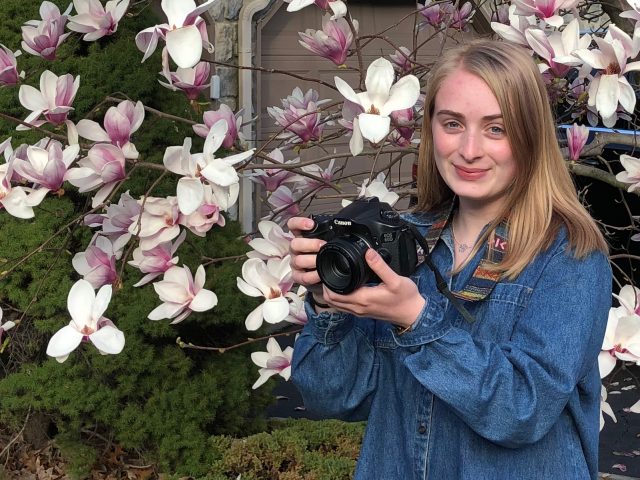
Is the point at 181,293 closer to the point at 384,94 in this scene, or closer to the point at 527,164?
the point at 384,94

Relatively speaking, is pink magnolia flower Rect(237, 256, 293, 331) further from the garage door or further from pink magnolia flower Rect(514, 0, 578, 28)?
the garage door

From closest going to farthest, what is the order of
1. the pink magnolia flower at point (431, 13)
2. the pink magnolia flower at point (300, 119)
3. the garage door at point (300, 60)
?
1. the pink magnolia flower at point (300, 119)
2. the pink magnolia flower at point (431, 13)
3. the garage door at point (300, 60)

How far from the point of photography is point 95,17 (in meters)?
2.18

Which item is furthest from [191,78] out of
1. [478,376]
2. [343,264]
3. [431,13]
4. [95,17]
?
[431,13]

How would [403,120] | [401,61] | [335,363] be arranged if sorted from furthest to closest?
[401,61] < [403,120] < [335,363]

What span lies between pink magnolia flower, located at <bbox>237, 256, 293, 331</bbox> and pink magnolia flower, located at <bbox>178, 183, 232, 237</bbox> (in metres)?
0.13

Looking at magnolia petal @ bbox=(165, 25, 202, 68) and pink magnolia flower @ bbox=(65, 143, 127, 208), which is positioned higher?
magnolia petal @ bbox=(165, 25, 202, 68)

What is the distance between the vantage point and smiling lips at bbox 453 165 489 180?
5.31 ft

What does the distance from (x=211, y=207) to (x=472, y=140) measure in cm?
65

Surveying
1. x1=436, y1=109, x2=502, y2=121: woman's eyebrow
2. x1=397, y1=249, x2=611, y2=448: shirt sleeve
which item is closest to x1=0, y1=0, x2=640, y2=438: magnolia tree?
x1=436, y1=109, x2=502, y2=121: woman's eyebrow

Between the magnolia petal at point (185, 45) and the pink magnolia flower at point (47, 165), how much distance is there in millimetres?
402

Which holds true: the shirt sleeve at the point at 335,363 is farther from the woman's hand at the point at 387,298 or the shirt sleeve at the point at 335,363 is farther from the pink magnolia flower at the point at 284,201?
the pink magnolia flower at the point at 284,201

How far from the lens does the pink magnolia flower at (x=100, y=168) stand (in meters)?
2.03

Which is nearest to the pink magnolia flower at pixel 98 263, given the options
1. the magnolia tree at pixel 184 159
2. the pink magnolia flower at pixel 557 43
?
the magnolia tree at pixel 184 159
